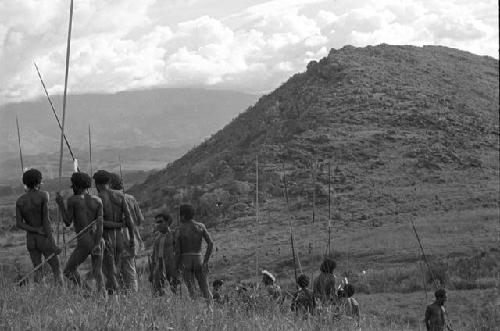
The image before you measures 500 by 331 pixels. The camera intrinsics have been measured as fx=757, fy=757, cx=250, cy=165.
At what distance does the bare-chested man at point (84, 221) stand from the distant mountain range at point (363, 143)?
71.0 ft

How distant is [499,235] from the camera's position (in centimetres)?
2330

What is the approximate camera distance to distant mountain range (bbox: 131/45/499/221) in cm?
3127

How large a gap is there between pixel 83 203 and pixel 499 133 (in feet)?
109

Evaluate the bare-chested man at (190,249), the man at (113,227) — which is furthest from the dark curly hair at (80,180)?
the bare-chested man at (190,249)

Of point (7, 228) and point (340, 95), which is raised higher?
point (340, 95)

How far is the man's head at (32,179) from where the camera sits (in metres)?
7.30

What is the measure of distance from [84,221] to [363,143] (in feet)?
96.6

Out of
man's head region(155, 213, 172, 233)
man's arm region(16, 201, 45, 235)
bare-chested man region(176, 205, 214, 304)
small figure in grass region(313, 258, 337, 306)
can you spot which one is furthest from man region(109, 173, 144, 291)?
small figure in grass region(313, 258, 337, 306)

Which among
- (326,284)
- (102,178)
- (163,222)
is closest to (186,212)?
(163,222)

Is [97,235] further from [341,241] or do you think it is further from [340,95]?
[340,95]

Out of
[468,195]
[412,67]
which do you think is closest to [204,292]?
[468,195]

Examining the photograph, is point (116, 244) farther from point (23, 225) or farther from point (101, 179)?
point (23, 225)

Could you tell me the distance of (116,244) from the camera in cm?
788

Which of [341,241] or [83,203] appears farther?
[341,241]
